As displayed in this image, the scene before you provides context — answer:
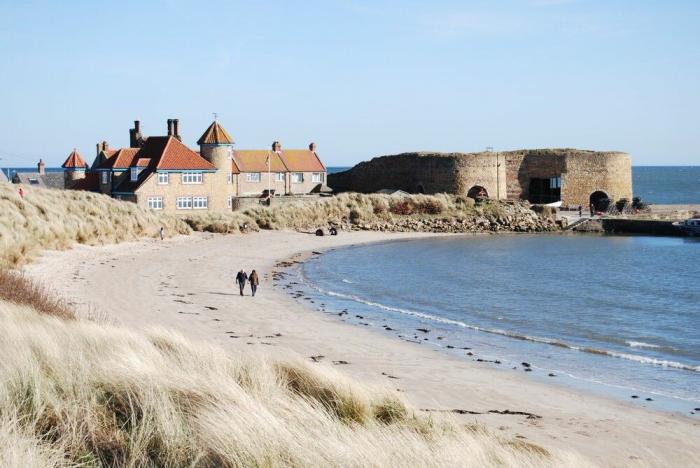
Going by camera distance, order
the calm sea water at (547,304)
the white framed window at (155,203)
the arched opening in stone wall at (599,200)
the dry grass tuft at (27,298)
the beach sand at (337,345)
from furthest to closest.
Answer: the arched opening in stone wall at (599,200) < the white framed window at (155,203) < the calm sea water at (547,304) < the dry grass tuft at (27,298) < the beach sand at (337,345)

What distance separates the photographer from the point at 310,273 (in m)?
33.4

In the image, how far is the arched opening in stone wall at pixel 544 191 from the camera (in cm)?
6259

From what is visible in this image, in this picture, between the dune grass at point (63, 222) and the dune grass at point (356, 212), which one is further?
the dune grass at point (356, 212)

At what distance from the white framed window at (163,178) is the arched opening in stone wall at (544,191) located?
30.9 meters

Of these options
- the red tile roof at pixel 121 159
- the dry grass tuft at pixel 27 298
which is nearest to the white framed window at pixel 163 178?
the red tile roof at pixel 121 159

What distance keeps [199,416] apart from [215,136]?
138ft

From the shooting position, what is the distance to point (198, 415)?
744 cm

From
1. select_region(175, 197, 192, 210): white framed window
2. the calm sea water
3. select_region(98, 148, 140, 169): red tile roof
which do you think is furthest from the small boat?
select_region(98, 148, 140, 169): red tile roof

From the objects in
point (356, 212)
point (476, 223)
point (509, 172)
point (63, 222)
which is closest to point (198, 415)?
point (63, 222)

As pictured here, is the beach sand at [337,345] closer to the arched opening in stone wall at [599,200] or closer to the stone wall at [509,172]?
the stone wall at [509,172]

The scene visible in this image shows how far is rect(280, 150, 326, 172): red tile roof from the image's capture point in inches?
2406

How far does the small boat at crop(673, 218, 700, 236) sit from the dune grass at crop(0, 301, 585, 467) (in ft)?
161

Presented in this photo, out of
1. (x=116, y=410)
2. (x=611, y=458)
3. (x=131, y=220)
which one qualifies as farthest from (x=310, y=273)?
(x=116, y=410)

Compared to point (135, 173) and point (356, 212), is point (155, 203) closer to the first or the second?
point (135, 173)
